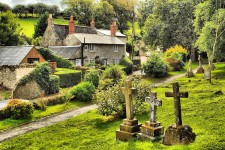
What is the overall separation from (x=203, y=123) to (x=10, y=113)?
1513 cm

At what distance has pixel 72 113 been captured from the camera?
89.6 ft

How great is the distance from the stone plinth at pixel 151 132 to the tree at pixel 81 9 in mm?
78643

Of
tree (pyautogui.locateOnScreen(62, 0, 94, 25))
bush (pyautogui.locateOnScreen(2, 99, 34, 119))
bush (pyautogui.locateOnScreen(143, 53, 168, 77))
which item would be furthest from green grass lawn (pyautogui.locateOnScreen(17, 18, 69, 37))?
bush (pyautogui.locateOnScreen(2, 99, 34, 119))

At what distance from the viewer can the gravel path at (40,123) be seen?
2137cm

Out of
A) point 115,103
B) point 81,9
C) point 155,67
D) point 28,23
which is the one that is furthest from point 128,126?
point 28,23

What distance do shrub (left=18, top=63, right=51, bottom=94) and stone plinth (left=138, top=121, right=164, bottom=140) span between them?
60.2 feet

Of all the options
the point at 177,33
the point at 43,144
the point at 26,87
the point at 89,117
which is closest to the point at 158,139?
the point at 43,144

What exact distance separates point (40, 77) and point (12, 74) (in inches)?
141

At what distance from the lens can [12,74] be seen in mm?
33844

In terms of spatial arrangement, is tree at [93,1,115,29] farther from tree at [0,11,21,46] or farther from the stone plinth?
the stone plinth

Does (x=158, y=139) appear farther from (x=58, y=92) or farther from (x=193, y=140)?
(x=58, y=92)

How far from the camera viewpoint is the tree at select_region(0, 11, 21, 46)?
47.9m

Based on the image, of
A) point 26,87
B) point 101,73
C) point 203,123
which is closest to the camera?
point 203,123

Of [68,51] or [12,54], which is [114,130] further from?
[68,51]
